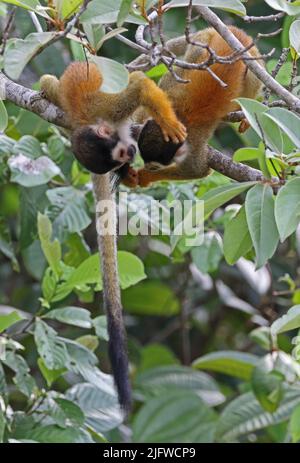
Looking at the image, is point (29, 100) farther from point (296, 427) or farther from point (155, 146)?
point (296, 427)

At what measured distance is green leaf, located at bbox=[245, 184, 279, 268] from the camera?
2051mm

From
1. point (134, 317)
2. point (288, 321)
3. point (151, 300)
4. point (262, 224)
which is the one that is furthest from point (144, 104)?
point (134, 317)

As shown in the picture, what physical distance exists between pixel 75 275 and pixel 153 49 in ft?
3.07

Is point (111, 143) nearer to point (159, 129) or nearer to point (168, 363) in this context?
point (159, 129)

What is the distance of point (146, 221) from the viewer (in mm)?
3117

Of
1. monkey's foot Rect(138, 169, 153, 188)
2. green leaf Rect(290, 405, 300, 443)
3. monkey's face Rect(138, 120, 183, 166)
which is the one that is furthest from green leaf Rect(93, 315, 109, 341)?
green leaf Rect(290, 405, 300, 443)

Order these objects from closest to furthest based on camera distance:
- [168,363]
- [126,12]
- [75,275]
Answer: [126,12] < [75,275] < [168,363]

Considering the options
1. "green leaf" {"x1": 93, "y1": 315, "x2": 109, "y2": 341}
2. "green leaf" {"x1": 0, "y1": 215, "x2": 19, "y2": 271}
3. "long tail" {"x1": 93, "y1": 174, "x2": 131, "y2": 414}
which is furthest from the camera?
"green leaf" {"x1": 0, "y1": 215, "x2": 19, "y2": 271}

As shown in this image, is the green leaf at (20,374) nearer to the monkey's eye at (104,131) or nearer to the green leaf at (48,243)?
the green leaf at (48,243)

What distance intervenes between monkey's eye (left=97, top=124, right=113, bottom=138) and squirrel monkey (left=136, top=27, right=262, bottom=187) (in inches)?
4.2

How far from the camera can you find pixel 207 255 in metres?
3.30

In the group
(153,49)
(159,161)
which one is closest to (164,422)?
(159,161)

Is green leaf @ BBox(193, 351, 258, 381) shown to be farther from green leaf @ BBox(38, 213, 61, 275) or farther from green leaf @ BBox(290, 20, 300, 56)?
green leaf @ BBox(290, 20, 300, 56)

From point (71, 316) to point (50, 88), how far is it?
75cm
